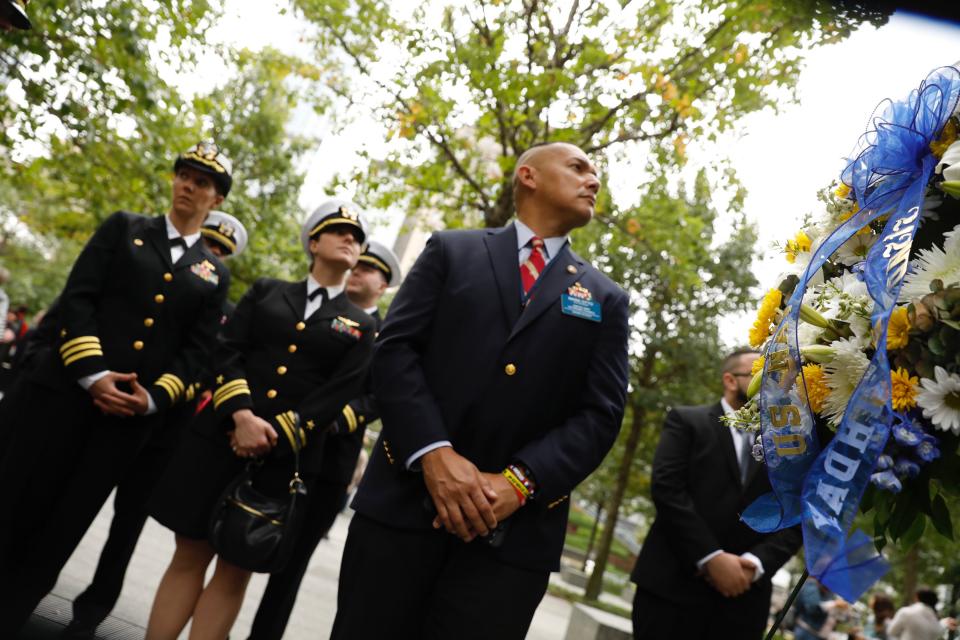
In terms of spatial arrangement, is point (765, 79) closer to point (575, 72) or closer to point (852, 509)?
point (575, 72)

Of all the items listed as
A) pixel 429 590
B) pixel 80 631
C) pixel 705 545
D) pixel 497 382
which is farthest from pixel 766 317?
pixel 80 631

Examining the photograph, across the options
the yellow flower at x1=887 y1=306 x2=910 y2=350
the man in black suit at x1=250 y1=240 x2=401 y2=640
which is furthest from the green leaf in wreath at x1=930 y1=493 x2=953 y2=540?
the man in black suit at x1=250 y1=240 x2=401 y2=640

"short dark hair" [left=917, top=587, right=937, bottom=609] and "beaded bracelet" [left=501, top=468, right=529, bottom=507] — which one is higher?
"short dark hair" [left=917, top=587, right=937, bottom=609]

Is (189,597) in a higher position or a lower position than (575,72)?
lower

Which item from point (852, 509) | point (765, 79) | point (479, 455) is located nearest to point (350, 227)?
point (479, 455)

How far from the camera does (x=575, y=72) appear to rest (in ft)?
25.6

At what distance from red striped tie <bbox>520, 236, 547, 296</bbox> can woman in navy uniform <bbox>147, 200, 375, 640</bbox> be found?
141 cm

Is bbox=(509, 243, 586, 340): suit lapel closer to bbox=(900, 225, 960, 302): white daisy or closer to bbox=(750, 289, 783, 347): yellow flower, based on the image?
bbox=(750, 289, 783, 347): yellow flower

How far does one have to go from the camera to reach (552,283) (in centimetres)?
280

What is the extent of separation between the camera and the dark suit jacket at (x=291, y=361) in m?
3.72

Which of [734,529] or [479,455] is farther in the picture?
[734,529]

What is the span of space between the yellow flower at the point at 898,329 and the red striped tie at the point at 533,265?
136 cm

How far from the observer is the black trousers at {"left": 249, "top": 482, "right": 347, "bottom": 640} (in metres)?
4.16

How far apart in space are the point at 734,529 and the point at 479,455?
86.0 inches
